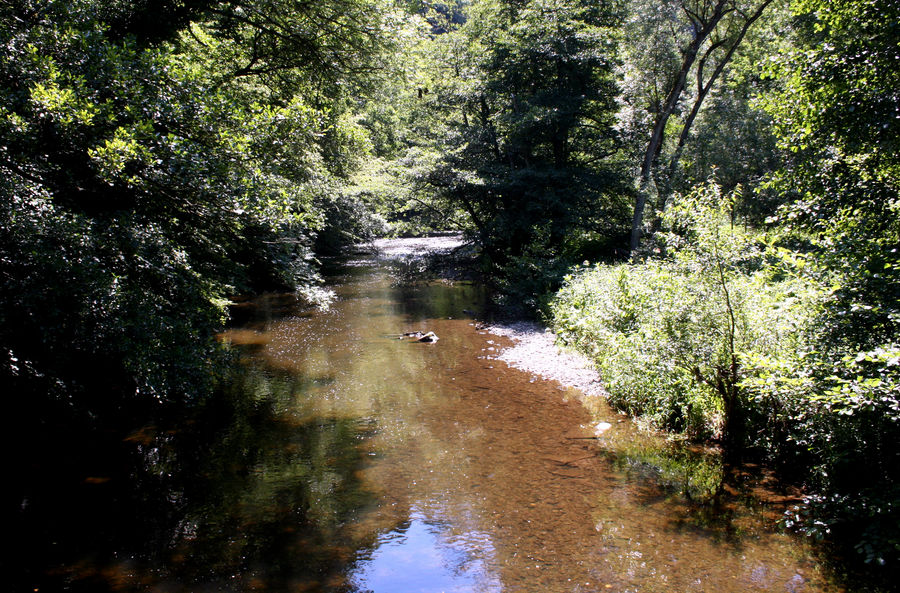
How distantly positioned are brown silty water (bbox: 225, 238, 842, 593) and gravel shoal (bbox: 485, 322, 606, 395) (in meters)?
0.40

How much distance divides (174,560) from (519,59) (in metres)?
20.7

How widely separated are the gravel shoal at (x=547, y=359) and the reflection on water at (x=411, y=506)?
26.0 inches

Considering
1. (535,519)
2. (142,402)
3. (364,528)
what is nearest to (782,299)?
(535,519)

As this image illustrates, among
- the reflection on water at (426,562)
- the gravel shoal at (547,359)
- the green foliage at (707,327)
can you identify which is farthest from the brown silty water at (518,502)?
the green foliage at (707,327)

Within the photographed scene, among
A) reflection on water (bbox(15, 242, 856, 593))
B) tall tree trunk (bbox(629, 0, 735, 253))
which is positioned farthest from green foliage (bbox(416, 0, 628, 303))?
reflection on water (bbox(15, 242, 856, 593))

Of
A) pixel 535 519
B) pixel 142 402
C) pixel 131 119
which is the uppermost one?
pixel 131 119

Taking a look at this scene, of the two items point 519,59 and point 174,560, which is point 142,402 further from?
point 519,59

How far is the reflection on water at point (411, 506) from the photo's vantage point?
18.0 feet

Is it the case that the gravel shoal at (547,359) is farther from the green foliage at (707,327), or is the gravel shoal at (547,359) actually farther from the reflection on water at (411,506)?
the green foliage at (707,327)

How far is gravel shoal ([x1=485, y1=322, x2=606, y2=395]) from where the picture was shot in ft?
37.2

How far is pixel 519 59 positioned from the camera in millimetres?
20906

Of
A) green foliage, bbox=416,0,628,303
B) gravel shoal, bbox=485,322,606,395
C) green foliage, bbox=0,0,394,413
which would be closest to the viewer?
green foliage, bbox=0,0,394,413

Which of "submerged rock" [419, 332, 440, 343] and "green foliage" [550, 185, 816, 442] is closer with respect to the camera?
"green foliage" [550, 185, 816, 442]

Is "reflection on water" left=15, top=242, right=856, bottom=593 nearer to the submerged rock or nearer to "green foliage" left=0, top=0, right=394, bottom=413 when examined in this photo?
"green foliage" left=0, top=0, right=394, bottom=413
